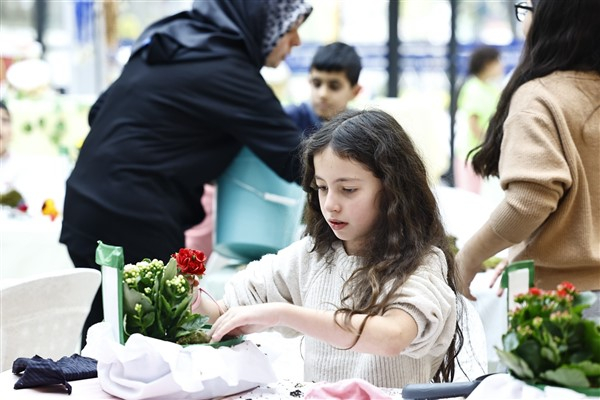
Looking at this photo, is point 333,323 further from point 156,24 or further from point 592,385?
point 156,24

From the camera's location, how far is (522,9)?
2578mm

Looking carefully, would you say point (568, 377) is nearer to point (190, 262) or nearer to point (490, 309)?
point (190, 262)

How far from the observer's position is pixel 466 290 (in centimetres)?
258

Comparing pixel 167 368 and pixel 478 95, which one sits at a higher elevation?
pixel 167 368

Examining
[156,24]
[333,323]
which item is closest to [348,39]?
[156,24]

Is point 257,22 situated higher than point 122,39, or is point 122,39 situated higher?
point 257,22

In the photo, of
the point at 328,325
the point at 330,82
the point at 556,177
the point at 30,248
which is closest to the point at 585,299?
the point at 328,325

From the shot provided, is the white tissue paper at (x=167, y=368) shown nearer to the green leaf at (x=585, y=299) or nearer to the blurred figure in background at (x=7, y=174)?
the green leaf at (x=585, y=299)

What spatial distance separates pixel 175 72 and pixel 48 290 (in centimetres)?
90

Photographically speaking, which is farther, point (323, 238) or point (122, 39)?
point (122, 39)

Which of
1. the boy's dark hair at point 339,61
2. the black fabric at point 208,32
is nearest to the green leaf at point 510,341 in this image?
the black fabric at point 208,32

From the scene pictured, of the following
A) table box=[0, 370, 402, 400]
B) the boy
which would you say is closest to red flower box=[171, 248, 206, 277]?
table box=[0, 370, 402, 400]

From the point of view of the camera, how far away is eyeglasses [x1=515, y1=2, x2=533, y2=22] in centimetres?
Answer: 254

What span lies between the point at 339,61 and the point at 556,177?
86.9 inches
